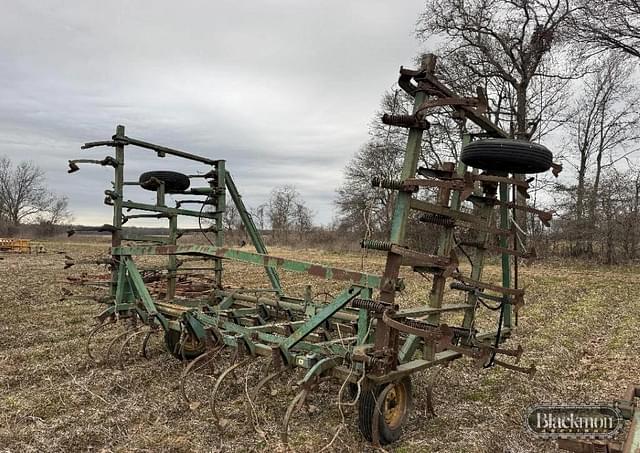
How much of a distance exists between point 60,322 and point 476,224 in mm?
7524

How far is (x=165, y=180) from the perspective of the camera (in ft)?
Answer: 22.7

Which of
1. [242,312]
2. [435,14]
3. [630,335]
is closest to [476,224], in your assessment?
[242,312]

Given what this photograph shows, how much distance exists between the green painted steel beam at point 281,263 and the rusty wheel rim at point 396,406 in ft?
3.14

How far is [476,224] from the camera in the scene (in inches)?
185

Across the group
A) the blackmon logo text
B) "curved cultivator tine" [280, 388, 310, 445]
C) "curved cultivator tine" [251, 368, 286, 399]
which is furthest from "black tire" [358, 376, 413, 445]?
the blackmon logo text

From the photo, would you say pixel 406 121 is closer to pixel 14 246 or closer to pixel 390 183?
pixel 390 183

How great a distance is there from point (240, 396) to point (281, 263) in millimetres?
1616

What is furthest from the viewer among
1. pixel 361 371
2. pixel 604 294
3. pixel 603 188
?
pixel 603 188

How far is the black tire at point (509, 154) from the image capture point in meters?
4.09

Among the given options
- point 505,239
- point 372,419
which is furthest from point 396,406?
Answer: point 505,239

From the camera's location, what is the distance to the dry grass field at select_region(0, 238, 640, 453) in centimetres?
394

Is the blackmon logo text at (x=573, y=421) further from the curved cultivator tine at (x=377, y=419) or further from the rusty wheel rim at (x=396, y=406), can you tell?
the rusty wheel rim at (x=396, y=406)

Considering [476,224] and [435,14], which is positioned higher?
[435,14]

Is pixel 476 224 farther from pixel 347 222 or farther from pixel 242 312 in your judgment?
pixel 347 222
